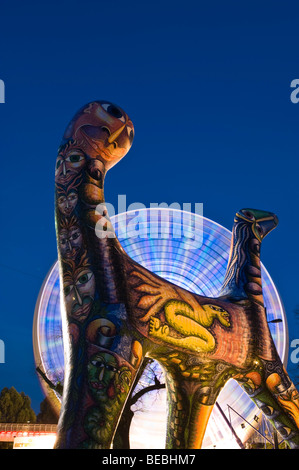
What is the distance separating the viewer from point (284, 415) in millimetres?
4359

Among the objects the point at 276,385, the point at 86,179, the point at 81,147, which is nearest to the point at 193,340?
the point at 276,385

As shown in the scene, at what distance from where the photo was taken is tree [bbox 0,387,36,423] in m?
31.3

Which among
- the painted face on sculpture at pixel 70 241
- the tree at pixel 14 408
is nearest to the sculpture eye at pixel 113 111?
the painted face on sculpture at pixel 70 241

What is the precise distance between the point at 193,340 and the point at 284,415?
135 centimetres

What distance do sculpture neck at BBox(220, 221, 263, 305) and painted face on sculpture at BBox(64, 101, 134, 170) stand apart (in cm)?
176

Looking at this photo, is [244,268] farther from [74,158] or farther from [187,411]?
[74,158]

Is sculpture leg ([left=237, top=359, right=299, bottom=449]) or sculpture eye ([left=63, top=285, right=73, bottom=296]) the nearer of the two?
sculpture eye ([left=63, top=285, right=73, bottom=296])

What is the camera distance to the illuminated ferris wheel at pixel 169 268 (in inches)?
382

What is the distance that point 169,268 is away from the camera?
31.7ft

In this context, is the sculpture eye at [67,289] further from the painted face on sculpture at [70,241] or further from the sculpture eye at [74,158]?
the sculpture eye at [74,158]

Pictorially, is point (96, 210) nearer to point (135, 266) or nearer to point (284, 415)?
point (135, 266)

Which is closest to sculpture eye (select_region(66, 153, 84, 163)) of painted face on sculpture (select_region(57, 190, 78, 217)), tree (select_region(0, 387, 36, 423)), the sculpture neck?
painted face on sculpture (select_region(57, 190, 78, 217))

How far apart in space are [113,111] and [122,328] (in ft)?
6.48

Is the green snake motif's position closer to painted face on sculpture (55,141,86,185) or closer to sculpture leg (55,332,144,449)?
sculpture leg (55,332,144,449)
